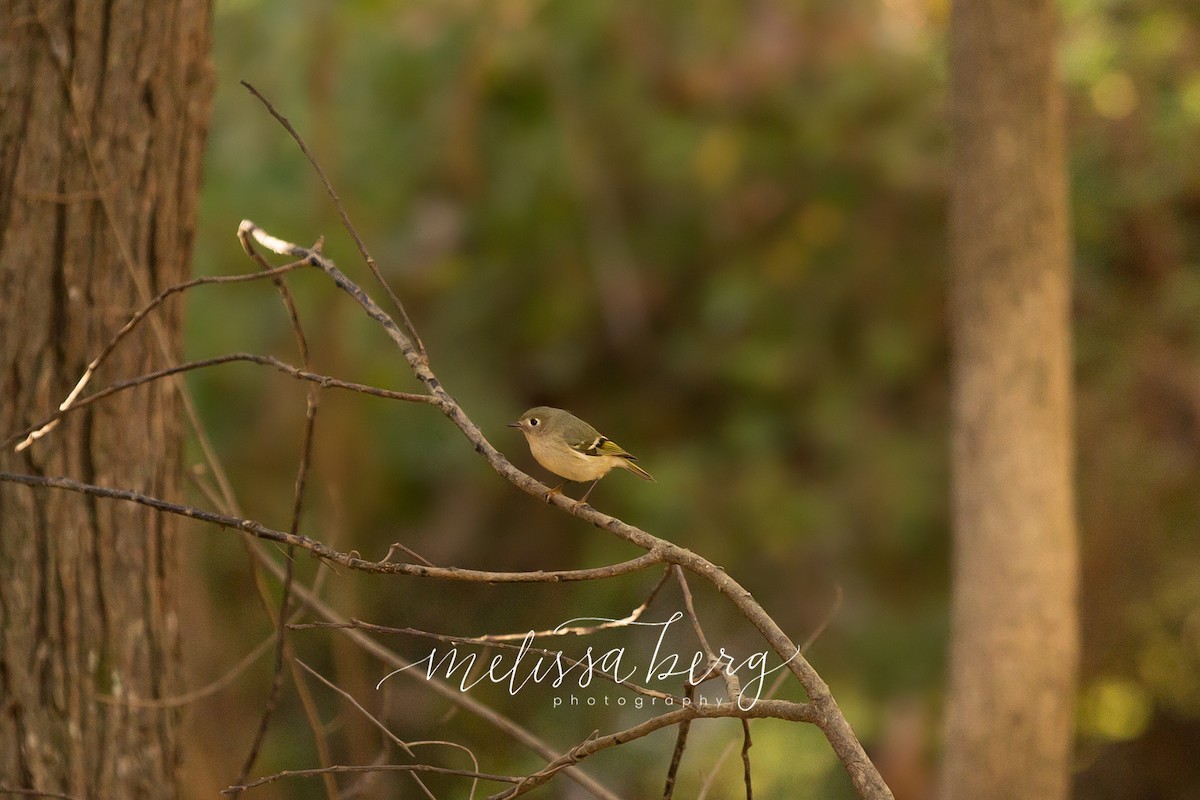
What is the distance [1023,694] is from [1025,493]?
25.5 inches

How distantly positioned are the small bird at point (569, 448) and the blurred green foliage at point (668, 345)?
2662mm

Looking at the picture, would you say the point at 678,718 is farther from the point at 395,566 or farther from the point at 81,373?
the point at 81,373

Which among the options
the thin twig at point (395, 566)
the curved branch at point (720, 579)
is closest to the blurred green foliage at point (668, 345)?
the curved branch at point (720, 579)

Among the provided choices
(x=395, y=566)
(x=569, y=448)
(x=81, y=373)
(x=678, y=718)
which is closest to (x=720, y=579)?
(x=678, y=718)

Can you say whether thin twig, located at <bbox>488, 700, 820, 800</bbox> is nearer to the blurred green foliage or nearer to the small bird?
the small bird

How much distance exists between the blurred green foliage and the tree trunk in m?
1.73

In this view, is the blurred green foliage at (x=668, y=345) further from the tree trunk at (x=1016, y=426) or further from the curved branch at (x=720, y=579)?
the curved branch at (x=720, y=579)

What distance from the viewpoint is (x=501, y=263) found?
19.3 ft

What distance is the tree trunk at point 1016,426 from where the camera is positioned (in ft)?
11.3

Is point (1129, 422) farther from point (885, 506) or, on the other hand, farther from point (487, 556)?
point (487, 556)

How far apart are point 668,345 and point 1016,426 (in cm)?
273

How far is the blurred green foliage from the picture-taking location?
5.17m

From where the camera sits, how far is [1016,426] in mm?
3457

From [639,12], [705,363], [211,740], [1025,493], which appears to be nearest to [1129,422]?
[705,363]
